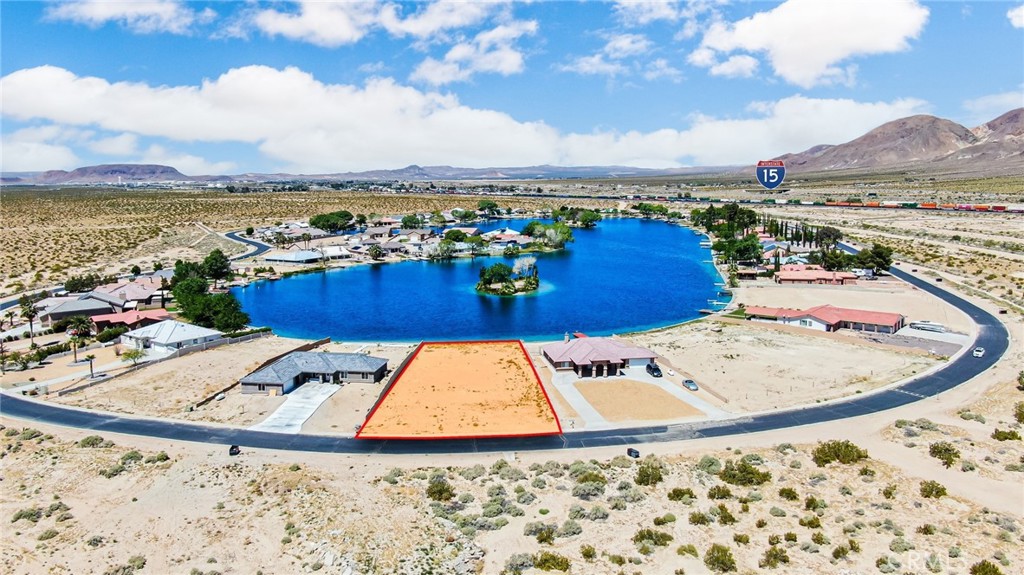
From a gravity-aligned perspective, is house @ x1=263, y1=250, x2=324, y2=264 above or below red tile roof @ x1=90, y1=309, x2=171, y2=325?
above

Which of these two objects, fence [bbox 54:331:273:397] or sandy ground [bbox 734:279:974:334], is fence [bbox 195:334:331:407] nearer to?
fence [bbox 54:331:273:397]

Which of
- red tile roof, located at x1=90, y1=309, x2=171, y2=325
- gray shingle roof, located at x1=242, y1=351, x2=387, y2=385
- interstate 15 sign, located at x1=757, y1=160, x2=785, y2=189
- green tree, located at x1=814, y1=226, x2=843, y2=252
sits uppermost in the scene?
interstate 15 sign, located at x1=757, y1=160, x2=785, y2=189

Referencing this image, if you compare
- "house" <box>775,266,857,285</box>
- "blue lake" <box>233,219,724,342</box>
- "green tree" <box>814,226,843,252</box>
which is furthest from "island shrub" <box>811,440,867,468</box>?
"green tree" <box>814,226,843,252</box>

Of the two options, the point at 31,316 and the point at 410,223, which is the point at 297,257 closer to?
the point at 410,223

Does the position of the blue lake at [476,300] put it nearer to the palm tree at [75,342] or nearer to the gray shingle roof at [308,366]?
the gray shingle roof at [308,366]

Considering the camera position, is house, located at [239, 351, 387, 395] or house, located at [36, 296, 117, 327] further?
house, located at [36, 296, 117, 327]

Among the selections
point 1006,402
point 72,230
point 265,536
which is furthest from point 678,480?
point 72,230
